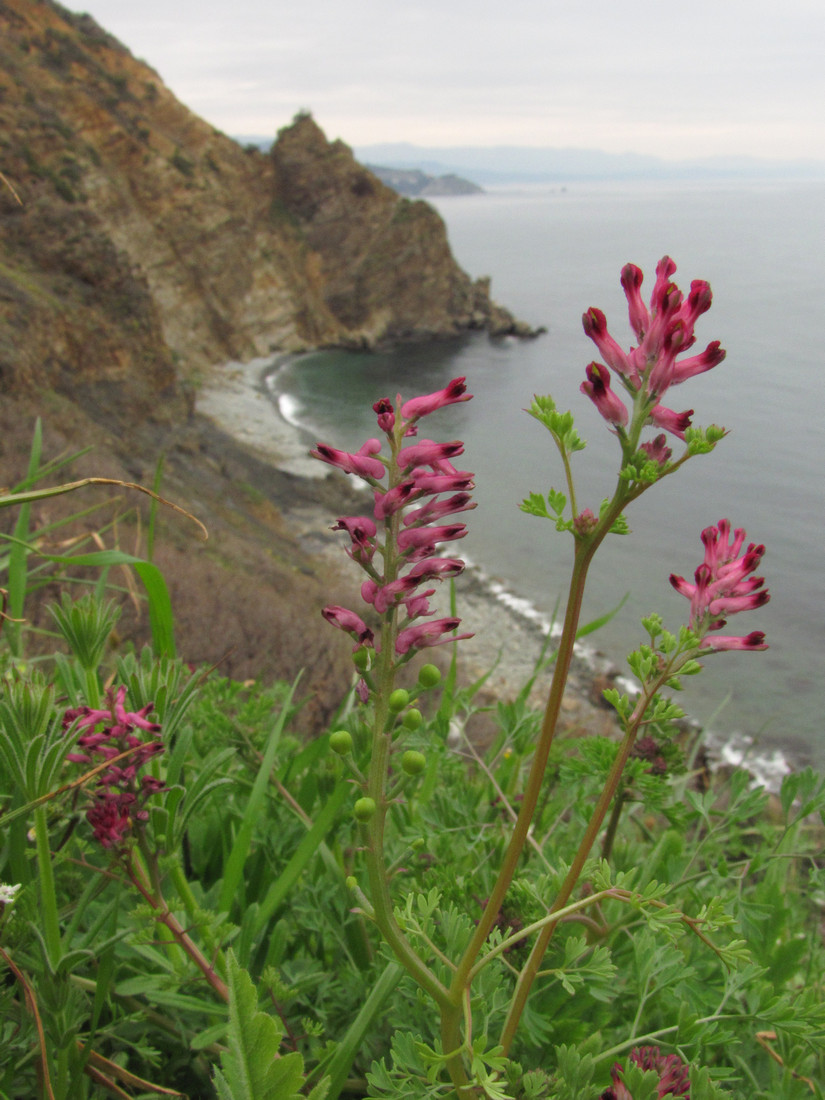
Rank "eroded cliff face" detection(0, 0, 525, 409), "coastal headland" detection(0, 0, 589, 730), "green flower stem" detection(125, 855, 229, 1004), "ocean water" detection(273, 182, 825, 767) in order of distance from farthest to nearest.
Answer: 1. "eroded cliff face" detection(0, 0, 525, 409)
2. "ocean water" detection(273, 182, 825, 767)
3. "coastal headland" detection(0, 0, 589, 730)
4. "green flower stem" detection(125, 855, 229, 1004)

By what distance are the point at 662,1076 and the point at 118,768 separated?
111 centimetres

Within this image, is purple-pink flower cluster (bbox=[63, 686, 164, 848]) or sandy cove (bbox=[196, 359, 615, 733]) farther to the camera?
sandy cove (bbox=[196, 359, 615, 733])

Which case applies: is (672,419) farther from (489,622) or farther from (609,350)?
(489,622)

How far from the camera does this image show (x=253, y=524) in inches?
1062

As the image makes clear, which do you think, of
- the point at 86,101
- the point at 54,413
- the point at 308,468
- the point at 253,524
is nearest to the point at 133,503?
the point at 54,413

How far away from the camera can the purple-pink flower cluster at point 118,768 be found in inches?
58.3

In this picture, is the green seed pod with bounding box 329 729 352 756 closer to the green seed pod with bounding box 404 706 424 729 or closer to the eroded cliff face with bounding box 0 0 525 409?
the green seed pod with bounding box 404 706 424 729

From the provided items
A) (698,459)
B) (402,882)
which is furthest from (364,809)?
(698,459)

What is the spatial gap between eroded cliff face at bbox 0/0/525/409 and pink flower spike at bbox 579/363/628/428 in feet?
73.3

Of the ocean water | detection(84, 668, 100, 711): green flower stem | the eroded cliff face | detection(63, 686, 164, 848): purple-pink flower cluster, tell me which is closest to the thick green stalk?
detection(63, 686, 164, 848): purple-pink flower cluster

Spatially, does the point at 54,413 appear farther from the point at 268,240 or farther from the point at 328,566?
the point at 268,240

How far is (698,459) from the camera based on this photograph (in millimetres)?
35719

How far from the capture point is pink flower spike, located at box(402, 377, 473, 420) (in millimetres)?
1250

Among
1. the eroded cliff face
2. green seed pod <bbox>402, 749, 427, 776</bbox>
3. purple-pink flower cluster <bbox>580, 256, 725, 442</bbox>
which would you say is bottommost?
green seed pod <bbox>402, 749, 427, 776</bbox>
